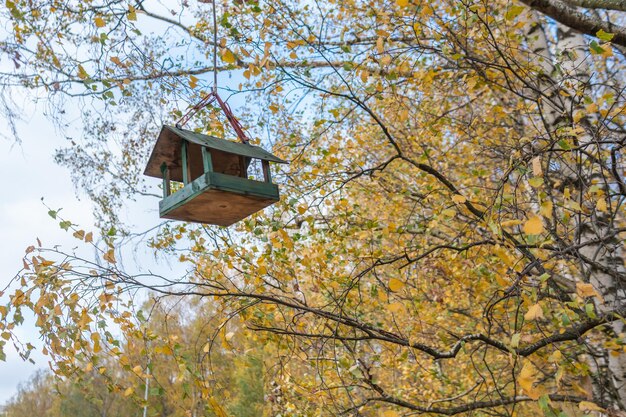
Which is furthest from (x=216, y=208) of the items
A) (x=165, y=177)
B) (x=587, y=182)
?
(x=587, y=182)

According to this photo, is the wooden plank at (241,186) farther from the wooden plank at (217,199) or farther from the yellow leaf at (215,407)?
the yellow leaf at (215,407)

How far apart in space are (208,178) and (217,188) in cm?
6

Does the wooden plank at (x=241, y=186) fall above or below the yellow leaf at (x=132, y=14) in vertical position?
below

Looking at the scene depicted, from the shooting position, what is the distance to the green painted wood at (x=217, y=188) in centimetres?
213

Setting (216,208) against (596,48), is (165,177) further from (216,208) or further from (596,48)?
(596,48)

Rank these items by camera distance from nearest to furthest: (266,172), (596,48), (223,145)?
(596,48) < (223,145) < (266,172)

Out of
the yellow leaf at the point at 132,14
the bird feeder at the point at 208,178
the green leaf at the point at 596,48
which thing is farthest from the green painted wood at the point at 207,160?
the green leaf at the point at 596,48

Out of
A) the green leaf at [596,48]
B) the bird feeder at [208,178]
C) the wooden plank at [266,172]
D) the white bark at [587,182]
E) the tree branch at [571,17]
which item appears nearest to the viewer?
the green leaf at [596,48]

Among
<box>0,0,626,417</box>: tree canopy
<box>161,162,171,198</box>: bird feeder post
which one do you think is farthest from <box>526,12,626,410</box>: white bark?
<box>161,162,171,198</box>: bird feeder post

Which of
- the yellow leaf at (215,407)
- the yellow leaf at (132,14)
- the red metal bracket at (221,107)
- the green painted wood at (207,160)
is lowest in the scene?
the yellow leaf at (215,407)

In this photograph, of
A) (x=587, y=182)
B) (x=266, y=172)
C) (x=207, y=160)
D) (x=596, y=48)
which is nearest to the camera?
(x=596, y=48)

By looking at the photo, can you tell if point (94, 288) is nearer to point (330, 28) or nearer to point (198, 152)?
point (198, 152)

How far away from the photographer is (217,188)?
2127 millimetres

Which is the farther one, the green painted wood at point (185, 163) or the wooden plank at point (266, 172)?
the wooden plank at point (266, 172)
